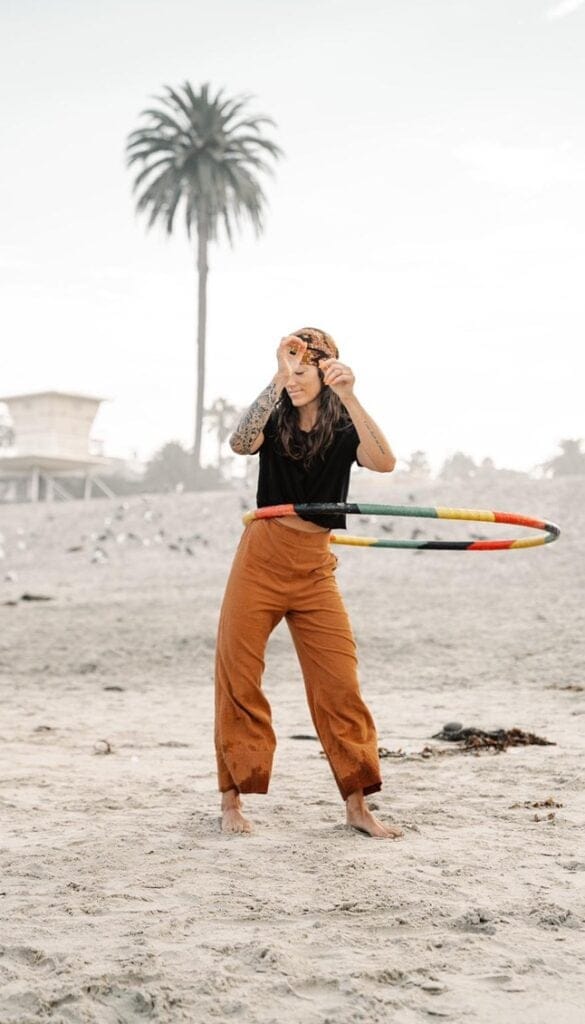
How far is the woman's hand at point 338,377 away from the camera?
4738 millimetres

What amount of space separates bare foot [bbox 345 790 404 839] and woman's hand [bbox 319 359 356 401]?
1.78 metres

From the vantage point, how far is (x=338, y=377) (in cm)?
475

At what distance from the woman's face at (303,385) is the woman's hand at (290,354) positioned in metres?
0.03

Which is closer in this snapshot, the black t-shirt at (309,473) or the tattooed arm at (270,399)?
the tattooed arm at (270,399)

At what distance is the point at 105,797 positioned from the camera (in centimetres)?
585

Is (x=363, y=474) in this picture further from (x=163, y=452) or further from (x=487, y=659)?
(x=487, y=659)

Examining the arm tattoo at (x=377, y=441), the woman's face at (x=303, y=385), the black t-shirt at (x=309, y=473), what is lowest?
the black t-shirt at (x=309, y=473)

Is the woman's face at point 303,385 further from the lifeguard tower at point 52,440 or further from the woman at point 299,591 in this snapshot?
the lifeguard tower at point 52,440

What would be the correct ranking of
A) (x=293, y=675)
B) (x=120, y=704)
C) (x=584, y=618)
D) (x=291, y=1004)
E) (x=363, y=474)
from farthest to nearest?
(x=363, y=474)
(x=584, y=618)
(x=293, y=675)
(x=120, y=704)
(x=291, y=1004)

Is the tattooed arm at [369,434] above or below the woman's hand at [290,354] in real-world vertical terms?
below

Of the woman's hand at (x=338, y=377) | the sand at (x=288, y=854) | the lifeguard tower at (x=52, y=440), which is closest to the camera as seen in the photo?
the sand at (x=288, y=854)

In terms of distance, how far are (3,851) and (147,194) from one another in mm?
44854

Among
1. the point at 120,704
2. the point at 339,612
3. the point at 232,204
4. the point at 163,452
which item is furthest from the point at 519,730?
the point at 163,452

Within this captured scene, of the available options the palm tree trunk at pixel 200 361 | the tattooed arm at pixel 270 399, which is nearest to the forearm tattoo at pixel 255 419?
the tattooed arm at pixel 270 399
